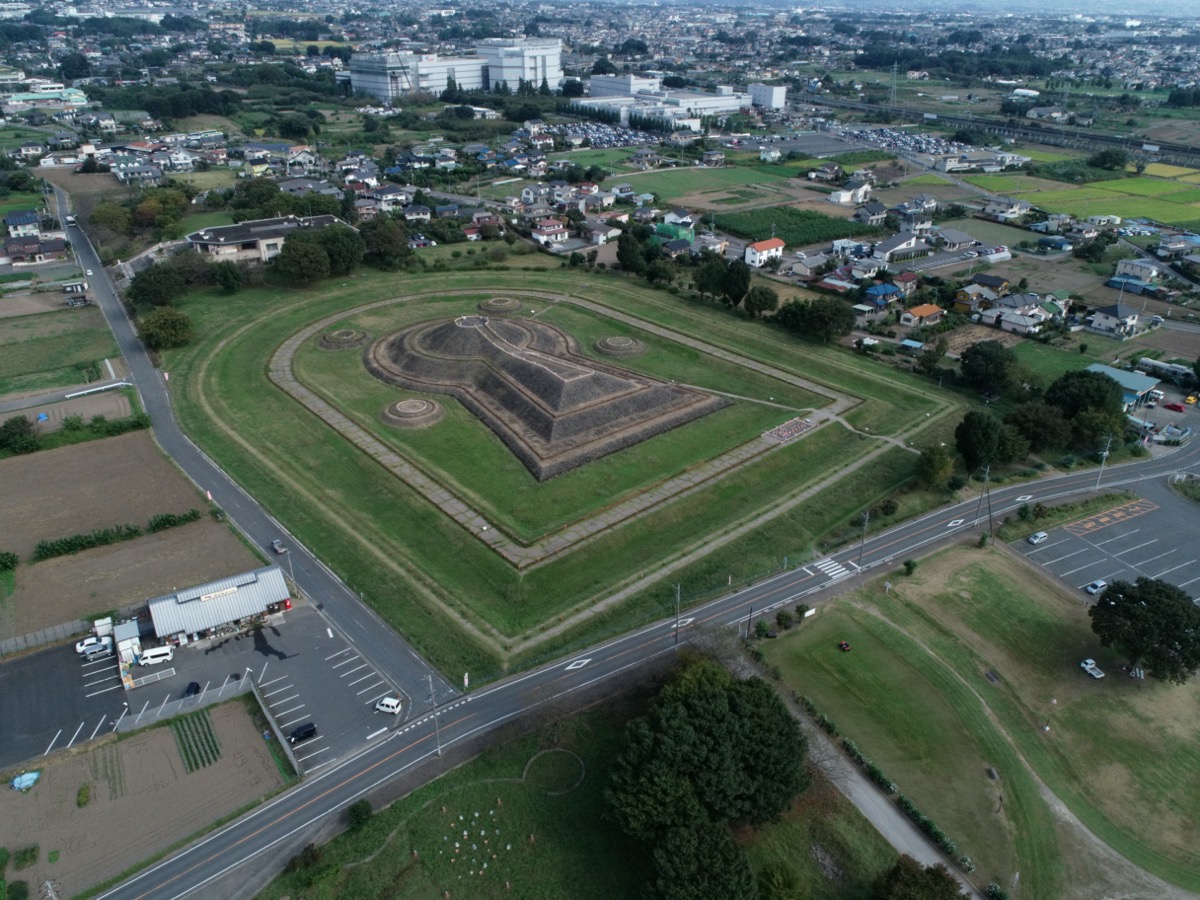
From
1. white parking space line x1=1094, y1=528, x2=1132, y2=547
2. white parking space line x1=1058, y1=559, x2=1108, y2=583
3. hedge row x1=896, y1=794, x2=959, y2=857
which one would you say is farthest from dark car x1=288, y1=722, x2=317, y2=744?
white parking space line x1=1094, y1=528, x2=1132, y2=547

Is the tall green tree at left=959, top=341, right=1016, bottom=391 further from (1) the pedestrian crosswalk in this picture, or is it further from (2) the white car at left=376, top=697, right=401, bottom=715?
(2) the white car at left=376, top=697, right=401, bottom=715

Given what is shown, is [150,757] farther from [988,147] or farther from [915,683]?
[988,147]

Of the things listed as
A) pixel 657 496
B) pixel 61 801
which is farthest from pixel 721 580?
pixel 61 801

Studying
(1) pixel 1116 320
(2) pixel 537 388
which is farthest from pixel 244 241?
(1) pixel 1116 320

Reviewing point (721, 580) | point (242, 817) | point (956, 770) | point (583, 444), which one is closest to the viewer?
point (242, 817)

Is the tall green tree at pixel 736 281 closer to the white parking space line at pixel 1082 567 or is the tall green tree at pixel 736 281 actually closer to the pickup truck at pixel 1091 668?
the white parking space line at pixel 1082 567

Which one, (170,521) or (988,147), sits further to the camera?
(988,147)
